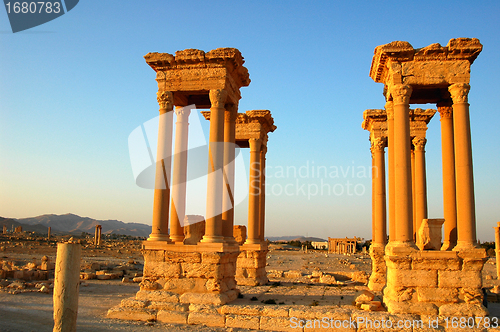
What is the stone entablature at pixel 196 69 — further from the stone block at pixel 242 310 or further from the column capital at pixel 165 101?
the stone block at pixel 242 310

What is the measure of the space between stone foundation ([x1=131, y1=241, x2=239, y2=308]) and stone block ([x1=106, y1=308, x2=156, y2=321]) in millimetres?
410

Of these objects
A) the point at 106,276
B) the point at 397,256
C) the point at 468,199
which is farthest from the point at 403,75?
the point at 106,276

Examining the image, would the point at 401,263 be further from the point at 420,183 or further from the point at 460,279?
the point at 420,183

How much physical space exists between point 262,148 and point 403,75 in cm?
1110

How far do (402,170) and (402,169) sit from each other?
3cm

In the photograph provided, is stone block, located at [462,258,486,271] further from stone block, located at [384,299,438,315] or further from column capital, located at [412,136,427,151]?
column capital, located at [412,136,427,151]

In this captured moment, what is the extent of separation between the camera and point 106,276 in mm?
23125

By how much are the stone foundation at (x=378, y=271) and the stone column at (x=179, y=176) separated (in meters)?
9.20

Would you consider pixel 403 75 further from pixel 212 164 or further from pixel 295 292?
pixel 295 292

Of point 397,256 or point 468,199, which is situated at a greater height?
point 468,199

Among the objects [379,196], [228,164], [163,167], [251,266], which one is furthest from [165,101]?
[379,196]

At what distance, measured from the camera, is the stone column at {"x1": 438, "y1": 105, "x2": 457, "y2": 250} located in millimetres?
14414

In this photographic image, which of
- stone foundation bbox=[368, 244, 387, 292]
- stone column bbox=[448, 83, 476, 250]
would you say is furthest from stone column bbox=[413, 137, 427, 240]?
stone column bbox=[448, 83, 476, 250]

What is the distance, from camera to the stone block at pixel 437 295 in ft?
38.3
